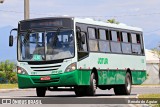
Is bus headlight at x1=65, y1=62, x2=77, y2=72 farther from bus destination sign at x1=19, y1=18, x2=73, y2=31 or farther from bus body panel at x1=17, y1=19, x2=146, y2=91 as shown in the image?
bus destination sign at x1=19, y1=18, x2=73, y2=31

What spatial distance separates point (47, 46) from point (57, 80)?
145cm

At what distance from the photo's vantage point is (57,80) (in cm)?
2444

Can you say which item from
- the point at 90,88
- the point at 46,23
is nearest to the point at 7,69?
the point at 90,88

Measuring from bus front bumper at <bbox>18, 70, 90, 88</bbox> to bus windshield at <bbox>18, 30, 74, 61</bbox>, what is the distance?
0.72 m

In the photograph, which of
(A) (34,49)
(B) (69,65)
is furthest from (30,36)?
(B) (69,65)

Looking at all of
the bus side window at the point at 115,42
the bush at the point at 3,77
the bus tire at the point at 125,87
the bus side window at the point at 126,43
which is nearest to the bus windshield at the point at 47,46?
the bus side window at the point at 115,42

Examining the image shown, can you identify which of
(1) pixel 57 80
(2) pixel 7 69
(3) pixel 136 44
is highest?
(3) pixel 136 44

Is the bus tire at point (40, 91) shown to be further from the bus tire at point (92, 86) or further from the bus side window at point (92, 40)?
the bus side window at point (92, 40)

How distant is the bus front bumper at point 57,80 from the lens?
24250 mm

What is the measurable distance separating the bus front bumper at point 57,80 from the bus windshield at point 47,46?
72 cm

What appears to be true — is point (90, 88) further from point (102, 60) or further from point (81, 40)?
point (81, 40)

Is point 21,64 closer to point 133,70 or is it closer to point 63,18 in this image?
point 63,18

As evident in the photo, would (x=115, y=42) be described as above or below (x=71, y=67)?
above

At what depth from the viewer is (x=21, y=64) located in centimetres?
2511
